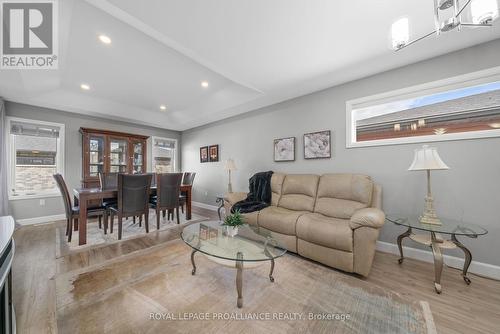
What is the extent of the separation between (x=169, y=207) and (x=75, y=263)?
153 centimetres

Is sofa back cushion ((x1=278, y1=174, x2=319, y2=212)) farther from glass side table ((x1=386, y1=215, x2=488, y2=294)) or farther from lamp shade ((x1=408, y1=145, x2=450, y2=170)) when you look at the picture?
lamp shade ((x1=408, y1=145, x2=450, y2=170))

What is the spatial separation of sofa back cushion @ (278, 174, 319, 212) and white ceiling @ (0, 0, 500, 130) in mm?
1563

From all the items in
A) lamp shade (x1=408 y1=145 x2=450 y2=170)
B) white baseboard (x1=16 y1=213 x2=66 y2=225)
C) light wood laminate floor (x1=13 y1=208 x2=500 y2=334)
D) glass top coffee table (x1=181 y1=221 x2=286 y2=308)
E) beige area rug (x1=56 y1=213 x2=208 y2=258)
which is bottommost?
light wood laminate floor (x1=13 y1=208 x2=500 y2=334)

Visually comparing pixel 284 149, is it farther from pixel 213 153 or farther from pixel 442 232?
pixel 442 232

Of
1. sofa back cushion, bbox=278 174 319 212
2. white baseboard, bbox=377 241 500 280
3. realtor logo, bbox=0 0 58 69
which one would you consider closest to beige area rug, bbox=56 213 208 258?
sofa back cushion, bbox=278 174 319 212

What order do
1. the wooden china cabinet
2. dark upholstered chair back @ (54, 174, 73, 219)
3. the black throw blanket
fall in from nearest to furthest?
dark upholstered chair back @ (54, 174, 73, 219), the black throw blanket, the wooden china cabinet

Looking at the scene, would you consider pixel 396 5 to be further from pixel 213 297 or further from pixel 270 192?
pixel 213 297

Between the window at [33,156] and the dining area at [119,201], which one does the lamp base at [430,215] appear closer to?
the dining area at [119,201]

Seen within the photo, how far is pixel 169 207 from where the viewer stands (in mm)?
3617

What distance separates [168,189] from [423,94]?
4185mm

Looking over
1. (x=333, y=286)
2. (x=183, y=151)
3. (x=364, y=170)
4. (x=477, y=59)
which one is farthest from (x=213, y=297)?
(x=183, y=151)

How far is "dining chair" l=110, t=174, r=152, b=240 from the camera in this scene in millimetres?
2928

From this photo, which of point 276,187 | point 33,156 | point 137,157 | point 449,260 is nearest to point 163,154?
point 137,157

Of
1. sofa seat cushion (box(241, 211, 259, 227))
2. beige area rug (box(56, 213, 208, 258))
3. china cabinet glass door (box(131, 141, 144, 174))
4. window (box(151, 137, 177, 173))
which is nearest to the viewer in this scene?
beige area rug (box(56, 213, 208, 258))
